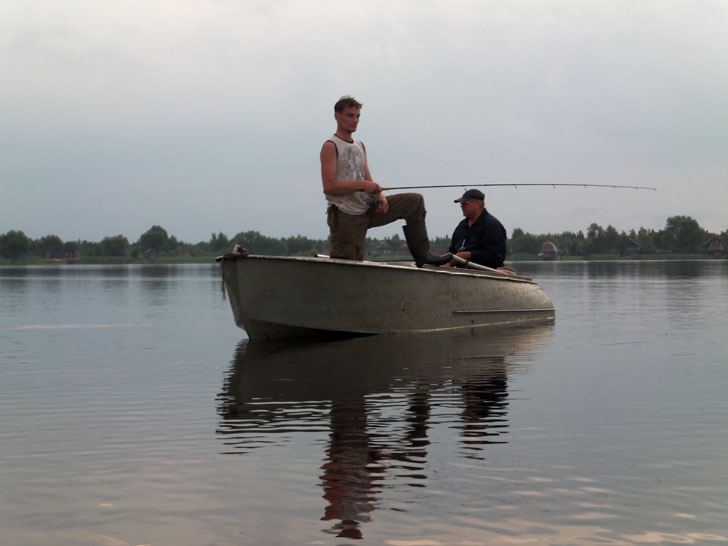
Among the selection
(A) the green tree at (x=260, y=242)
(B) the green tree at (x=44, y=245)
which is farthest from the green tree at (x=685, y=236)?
(B) the green tree at (x=44, y=245)

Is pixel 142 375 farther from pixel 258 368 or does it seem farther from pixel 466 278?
pixel 466 278

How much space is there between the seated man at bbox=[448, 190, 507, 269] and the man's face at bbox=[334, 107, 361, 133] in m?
3.52

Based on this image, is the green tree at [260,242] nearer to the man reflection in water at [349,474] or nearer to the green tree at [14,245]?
the green tree at [14,245]

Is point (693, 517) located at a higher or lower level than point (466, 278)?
lower

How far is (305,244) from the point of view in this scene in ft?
552

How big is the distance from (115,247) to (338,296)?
7053 inches

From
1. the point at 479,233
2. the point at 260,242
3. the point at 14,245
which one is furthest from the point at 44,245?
the point at 479,233

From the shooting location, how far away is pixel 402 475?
3971mm

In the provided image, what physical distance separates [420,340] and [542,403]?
188 inches

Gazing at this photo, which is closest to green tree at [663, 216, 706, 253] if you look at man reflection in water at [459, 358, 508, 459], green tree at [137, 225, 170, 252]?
green tree at [137, 225, 170, 252]

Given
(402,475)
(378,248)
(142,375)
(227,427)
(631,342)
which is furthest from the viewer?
(378,248)

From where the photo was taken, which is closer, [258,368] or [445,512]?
[445,512]

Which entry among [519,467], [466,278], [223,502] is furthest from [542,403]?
[466,278]

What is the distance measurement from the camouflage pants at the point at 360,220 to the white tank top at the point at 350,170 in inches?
3.4
